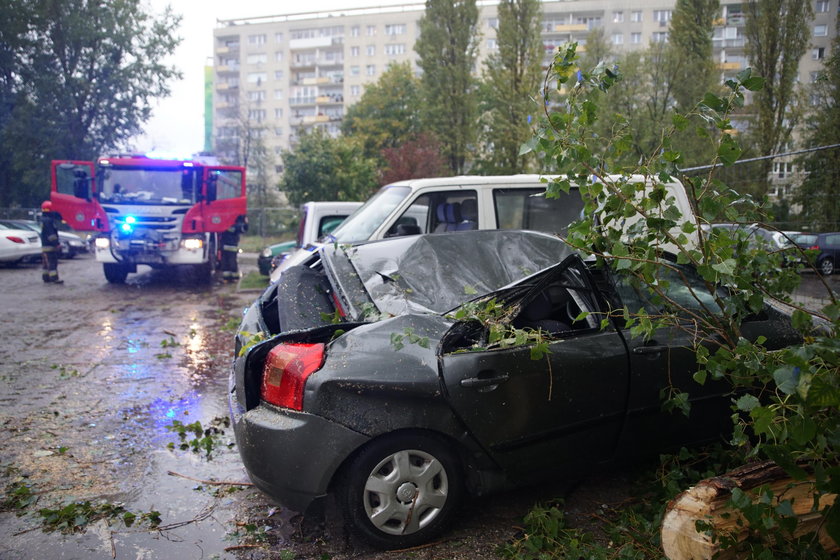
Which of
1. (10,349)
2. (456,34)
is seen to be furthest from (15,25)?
(10,349)

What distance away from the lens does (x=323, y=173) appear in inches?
920

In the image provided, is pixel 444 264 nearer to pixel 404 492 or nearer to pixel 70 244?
pixel 404 492

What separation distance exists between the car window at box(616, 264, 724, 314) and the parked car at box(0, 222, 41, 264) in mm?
19091

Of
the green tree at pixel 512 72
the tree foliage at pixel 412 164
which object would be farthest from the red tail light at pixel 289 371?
the green tree at pixel 512 72

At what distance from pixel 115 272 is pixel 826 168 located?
1392 cm

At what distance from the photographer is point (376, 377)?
123 inches

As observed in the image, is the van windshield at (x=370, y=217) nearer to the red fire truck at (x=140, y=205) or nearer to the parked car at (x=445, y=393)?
the parked car at (x=445, y=393)

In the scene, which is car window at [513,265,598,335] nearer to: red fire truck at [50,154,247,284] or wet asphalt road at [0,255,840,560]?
wet asphalt road at [0,255,840,560]

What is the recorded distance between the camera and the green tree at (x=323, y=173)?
23.2 m

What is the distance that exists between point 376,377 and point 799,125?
10.3 meters

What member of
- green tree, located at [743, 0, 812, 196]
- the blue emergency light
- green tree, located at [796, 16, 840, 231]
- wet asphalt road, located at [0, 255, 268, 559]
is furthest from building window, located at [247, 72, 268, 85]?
green tree, located at [796, 16, 840, 231]

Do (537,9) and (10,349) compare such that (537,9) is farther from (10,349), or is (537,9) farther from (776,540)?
(776,540)

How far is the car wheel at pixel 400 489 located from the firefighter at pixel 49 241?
43.6 feet

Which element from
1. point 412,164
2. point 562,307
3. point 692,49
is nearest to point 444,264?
point 562,307
